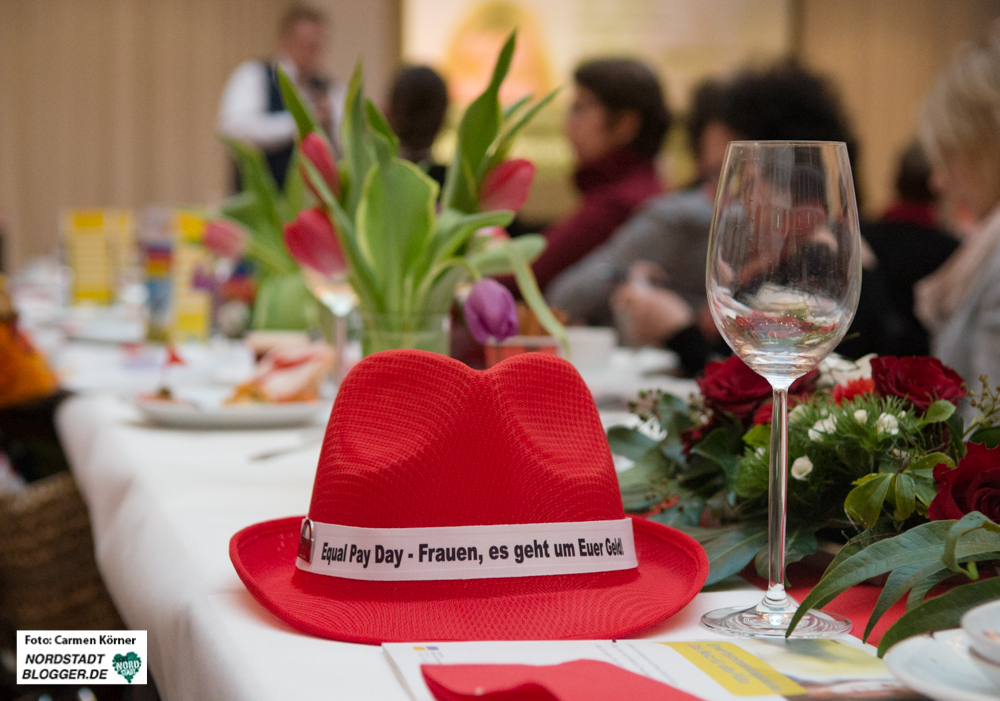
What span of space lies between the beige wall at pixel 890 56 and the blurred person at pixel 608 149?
405cm

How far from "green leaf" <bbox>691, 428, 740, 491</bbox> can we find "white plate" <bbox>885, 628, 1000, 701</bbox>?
254 mm

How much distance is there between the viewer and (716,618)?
507 millimetres

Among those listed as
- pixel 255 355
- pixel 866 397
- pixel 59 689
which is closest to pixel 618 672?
pixel 866 397

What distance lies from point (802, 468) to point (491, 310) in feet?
1.03

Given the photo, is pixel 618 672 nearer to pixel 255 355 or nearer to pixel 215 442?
pixel 215 442

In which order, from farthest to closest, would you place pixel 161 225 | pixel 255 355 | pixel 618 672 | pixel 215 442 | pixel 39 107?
1. pixel 39 107
2. pixel 161 225
3. pixel 255 355
4. pixel 215 442
5. pixel 618 672

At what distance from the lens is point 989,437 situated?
567mm

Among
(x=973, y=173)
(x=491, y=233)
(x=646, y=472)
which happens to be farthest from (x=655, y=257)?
(x=646, y=472)

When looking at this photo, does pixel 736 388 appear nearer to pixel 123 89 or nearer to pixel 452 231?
pixel 452 231

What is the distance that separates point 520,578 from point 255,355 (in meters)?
0.95

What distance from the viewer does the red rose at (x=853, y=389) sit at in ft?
2.04

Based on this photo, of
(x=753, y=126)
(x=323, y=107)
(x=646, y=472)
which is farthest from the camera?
(x=323, y=107)

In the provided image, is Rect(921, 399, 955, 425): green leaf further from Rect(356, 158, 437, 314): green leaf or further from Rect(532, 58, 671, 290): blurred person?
Rect(532, 58, 671, 290): blurred person

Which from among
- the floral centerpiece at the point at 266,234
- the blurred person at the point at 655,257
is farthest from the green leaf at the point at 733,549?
the blurred person at the point at 655,257
